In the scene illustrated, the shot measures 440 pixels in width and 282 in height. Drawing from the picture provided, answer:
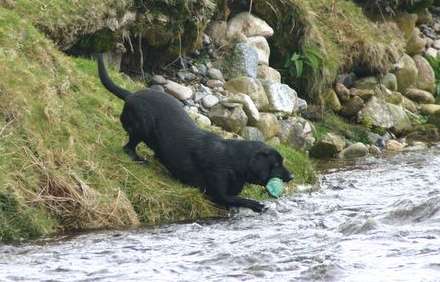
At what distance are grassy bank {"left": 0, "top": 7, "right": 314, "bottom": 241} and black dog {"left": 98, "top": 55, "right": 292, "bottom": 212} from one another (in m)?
0.17

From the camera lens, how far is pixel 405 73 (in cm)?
1741

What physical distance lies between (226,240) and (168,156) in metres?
1.91

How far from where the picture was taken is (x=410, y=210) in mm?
8156

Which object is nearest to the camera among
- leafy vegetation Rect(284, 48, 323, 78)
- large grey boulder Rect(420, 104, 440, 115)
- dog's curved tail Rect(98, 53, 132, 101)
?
dog's curved tail Rect(98, 53, 132, 101)

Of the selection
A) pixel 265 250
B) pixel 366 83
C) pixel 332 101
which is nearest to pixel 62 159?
pixel 265 250

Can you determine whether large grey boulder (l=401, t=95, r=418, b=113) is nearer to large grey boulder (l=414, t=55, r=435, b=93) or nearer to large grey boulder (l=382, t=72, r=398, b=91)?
large grey boulder (l=382, t=72, r=398, b=91)

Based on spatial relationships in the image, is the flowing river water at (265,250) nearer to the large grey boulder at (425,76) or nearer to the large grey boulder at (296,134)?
the large grey boulder at (296,134)

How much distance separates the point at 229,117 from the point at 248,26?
3.11 m

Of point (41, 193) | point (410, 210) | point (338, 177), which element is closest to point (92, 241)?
point (41, 193)

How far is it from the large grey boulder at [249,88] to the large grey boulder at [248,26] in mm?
1440

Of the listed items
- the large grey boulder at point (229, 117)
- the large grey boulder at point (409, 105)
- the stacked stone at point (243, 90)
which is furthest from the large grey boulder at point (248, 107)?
the large grey boulder at point (409, 105)

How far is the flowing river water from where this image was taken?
255 inches

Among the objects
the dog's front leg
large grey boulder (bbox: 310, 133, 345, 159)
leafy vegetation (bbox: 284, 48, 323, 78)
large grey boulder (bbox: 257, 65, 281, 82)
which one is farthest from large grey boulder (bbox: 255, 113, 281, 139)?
the dog's front leg

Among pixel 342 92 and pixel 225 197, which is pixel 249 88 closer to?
pixel 342 92
